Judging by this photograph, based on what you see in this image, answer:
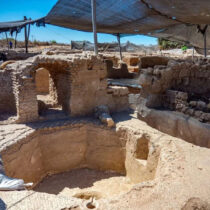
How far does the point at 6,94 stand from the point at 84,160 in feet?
10.7

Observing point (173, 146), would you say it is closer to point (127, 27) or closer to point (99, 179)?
point (99, 179)

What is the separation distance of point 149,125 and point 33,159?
11.5ft

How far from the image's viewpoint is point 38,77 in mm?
10289

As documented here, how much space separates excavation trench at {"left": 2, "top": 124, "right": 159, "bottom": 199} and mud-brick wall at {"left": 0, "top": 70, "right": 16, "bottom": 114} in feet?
5.53

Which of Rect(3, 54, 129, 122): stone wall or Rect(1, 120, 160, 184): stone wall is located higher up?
Rect(3, 54, 129, 122): stone wall

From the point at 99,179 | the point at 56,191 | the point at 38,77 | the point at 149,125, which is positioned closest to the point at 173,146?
the point at 149,125

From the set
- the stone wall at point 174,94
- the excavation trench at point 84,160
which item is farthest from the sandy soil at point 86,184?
the stone wall at point 174,94

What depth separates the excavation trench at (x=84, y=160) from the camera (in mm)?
5531

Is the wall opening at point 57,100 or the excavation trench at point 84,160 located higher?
the wall opening at point 57,100

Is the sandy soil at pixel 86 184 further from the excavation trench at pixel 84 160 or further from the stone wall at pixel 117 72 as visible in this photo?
the stone wall at pixel 117 72

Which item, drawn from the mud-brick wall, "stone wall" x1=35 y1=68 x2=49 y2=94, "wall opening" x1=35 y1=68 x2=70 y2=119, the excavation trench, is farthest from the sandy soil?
"stone wall" x1=35 y1=68 x2=49 y2=94

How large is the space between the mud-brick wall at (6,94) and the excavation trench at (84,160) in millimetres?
1686

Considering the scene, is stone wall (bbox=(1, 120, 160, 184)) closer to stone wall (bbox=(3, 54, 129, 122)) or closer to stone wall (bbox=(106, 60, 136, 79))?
stone wall (bbox=(3, 54, 129, 122))

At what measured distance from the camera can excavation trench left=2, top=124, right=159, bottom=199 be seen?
5531 millimetres
